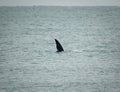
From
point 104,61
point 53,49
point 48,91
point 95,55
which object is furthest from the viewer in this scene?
point 53,49

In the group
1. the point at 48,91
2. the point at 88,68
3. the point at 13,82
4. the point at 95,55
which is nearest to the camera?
the point at 48,91

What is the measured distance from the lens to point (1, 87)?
28594 mm

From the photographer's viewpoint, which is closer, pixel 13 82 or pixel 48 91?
pixel 48 91

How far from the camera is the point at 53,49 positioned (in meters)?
49.1

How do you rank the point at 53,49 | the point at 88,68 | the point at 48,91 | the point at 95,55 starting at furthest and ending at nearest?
the point at 53,49 < the point at 95,55 < the point at 88,68 < the point at 48,91

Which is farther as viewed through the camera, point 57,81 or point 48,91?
point 57,81

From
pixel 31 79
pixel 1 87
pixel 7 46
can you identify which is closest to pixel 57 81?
pixel 31 79

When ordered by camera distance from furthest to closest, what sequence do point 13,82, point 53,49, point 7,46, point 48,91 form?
point 7,46
point 53,49
point 13,82
point 48,91

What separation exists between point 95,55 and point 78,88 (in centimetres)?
1566

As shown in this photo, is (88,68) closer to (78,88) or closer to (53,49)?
(78,88)

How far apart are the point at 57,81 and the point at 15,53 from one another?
15.6m

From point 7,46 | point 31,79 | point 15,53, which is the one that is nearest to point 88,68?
point 31,79

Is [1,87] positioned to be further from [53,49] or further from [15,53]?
[53,49]

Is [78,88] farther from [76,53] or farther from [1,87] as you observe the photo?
[76,53]
